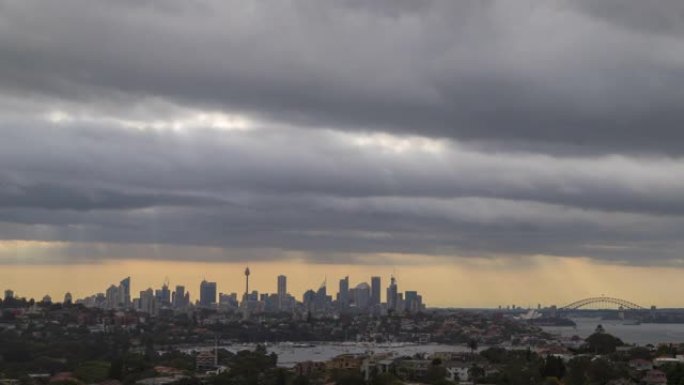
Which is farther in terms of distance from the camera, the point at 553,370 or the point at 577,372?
the point at 553,370

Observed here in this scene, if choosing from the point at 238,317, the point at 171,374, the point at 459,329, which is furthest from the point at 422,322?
the point at 171,374

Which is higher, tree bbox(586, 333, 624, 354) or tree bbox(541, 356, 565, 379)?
tree bbox(586, 333, 624, 354)

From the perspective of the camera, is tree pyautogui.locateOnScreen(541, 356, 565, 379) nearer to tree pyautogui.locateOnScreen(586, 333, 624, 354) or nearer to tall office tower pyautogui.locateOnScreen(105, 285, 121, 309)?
tree pyautogui.locateOnScreen(586, 333, 624, 354)

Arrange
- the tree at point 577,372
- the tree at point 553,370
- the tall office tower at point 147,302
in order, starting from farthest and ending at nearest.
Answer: the tall office tower at point 147,302 → the tree at point 553,370 → the tree at point 577,372

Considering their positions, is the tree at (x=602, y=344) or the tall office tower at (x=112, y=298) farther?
the tall office tower at (x=112, y=298)

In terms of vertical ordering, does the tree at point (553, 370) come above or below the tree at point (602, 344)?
below

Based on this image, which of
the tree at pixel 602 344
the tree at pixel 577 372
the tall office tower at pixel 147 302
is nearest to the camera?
the tree at pixel 577 372

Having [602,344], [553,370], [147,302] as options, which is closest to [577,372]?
[553,370]

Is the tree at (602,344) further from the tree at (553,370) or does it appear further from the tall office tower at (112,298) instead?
the tall office tower at (112,298)

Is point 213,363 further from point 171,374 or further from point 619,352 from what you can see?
point 619,352

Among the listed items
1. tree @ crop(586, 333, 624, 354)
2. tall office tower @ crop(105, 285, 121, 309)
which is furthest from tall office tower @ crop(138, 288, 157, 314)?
tree @ crop(586, 333, 624, 354)

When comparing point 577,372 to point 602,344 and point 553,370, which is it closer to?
point 553,370

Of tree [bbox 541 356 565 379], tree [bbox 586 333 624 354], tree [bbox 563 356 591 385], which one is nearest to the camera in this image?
tree [bbox 563 356 591 385]

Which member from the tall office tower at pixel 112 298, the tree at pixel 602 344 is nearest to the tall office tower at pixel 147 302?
the tall office tower at pixel 112 298
